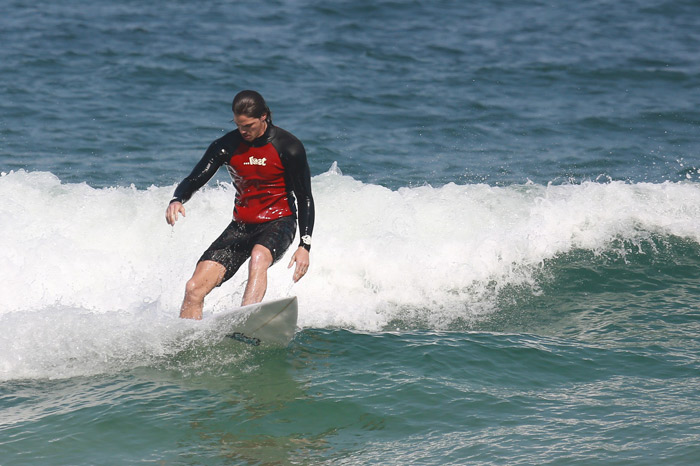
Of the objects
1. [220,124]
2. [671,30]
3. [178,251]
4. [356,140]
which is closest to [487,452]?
[178,251]

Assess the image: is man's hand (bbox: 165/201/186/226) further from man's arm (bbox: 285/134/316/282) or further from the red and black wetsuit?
man's arm (bbox: 285/134/316/282)

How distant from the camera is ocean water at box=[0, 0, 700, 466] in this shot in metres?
5.73

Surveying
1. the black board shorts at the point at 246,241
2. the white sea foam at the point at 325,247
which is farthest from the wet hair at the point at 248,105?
the white sea foam at the point at 325,247

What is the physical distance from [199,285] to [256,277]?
458 mm

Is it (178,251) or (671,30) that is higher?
(671,30)

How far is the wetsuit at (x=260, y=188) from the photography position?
6.33m

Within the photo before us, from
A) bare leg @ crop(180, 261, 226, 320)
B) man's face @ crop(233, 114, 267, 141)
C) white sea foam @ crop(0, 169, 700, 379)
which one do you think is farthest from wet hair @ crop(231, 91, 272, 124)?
white sea foam @ crop(0, 169, 700, 379)

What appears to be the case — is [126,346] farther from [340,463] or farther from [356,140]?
[356,140]

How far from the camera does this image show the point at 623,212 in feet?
33.6

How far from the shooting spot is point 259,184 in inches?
255

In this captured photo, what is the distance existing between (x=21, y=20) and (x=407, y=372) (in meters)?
15.8

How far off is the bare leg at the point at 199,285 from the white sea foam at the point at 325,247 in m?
0.34

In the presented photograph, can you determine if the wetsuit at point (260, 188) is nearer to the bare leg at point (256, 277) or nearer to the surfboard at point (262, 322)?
the bare leg at point (256, 277)

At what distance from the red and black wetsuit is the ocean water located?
1.10m
